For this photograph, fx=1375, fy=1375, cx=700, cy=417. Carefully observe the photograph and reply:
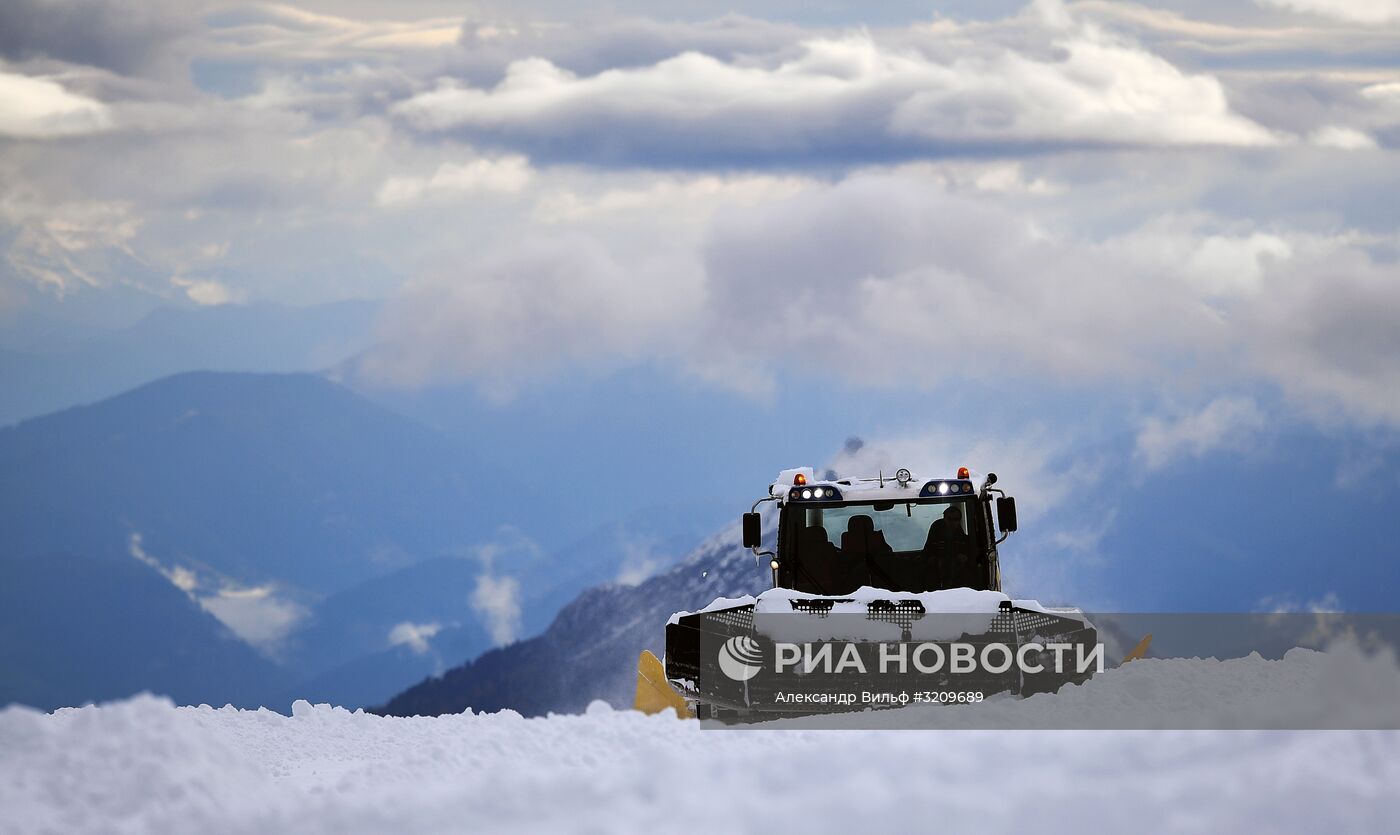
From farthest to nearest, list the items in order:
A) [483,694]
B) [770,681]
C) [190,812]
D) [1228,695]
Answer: [483,694]
[770,681]
[1228,695]
[190,812]

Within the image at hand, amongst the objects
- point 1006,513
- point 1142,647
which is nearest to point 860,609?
point 1006,513

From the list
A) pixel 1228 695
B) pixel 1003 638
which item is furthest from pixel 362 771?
pixel 1228 695

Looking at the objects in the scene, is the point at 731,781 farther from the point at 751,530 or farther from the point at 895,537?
the point at 895,537

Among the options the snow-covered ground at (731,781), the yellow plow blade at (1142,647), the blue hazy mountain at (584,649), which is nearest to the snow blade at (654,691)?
the snow-covered ground at (731,781)

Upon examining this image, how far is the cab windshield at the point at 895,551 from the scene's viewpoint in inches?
489

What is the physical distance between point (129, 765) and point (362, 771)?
1330 mm

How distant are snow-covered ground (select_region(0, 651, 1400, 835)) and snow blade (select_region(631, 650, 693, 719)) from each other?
2.06 meters

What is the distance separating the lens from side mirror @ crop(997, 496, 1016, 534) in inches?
485

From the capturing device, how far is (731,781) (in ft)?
24.3

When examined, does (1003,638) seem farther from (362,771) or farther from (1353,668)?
(362,771)

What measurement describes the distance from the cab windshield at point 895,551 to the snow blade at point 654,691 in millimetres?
1875

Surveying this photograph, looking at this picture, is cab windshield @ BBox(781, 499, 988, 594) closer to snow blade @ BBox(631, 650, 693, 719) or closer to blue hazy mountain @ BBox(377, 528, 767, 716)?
snow blade @ BBox(631, 650, 693, 719)

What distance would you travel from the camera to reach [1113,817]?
6875 mm

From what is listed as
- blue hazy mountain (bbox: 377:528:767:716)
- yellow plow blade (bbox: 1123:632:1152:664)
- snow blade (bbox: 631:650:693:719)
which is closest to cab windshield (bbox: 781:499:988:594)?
yellow plow blade (bbox: 1123:632:1152:664)
